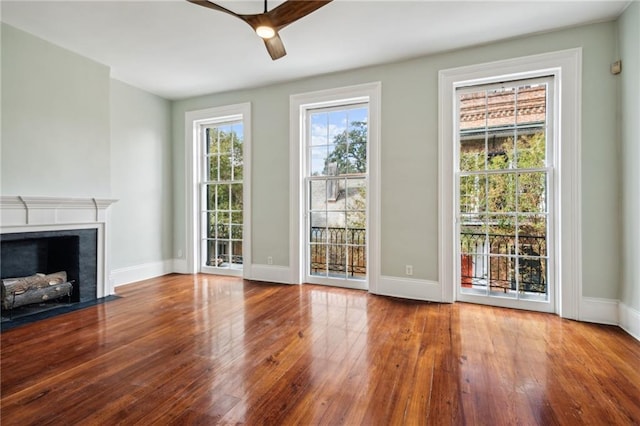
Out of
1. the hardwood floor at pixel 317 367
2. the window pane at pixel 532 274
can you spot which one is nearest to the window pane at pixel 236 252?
the hardwood floor at pixel 317 367

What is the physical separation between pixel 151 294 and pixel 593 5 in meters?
5.67

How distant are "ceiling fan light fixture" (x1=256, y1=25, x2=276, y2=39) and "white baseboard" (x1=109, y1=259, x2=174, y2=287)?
3659mm

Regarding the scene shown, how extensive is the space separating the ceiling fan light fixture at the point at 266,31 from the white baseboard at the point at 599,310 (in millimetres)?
3897

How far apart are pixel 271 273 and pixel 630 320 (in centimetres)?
Result: 400

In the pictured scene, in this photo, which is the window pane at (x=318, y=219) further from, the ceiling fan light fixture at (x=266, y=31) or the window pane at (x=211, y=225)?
the ceiling fan light fixture at (x=266, y=31)

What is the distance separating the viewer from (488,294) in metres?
3.58

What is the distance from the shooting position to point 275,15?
2279mm

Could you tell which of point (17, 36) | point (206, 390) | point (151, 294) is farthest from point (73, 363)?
point (17, 36)

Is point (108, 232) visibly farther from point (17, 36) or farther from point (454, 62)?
point (454, 62)

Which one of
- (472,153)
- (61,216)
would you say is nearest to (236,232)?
(61,216)

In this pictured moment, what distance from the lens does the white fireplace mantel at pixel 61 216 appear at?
3096mm

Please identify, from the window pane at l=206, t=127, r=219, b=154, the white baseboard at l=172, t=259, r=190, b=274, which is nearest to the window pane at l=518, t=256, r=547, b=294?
the window pane at l=206, t=127, r=219, b=154

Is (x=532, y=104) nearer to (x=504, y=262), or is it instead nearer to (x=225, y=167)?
(x=504, y=262)

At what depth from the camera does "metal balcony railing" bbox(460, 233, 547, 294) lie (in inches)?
135
